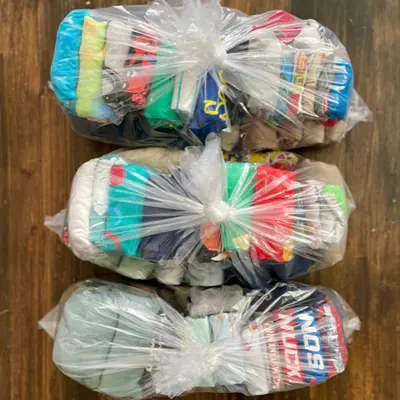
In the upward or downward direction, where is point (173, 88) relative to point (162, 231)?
upward

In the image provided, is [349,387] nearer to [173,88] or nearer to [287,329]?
[287,329]

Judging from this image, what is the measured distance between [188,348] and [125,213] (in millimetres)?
280

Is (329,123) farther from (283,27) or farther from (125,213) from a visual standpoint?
(125,213)

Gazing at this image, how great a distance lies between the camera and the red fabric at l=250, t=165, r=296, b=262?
69 cm

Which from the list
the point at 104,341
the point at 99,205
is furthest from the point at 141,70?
the point at 104,341

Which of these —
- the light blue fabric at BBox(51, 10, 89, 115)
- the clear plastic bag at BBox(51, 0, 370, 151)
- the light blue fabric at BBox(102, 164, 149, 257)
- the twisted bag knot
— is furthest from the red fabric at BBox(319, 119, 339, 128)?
the light blue fabric at BBox(51, 10, 89, 115)

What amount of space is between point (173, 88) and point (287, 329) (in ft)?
1.66

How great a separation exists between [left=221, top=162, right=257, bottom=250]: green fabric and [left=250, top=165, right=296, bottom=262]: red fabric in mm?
12

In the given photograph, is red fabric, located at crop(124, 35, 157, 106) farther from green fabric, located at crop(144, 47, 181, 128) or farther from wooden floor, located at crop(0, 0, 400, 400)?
wooden floor, located at crop(0, 0, 400, 400)

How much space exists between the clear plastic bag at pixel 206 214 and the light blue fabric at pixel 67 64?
0.48 ft

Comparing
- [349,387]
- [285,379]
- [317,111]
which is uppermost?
[317,111]

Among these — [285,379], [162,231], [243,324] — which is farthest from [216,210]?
[285,379]

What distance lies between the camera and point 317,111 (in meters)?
0.73

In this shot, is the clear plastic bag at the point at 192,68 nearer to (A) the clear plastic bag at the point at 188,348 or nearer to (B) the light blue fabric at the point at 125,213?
(B) the light blue fabric at the point at 125,213
